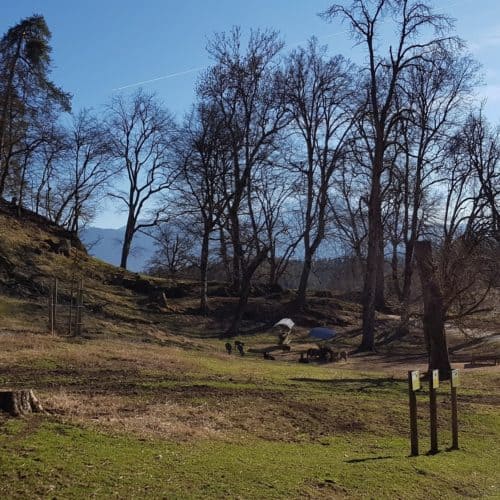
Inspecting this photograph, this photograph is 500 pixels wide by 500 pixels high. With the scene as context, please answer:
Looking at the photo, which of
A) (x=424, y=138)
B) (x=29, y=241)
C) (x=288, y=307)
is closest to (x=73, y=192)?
(x=29, y=241)

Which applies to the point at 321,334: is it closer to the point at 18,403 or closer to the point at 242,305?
the point at 242,305

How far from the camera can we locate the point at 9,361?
13781mm

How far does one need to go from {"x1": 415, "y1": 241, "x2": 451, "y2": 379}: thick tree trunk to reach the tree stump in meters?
12.7

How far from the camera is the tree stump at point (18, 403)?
7.52m

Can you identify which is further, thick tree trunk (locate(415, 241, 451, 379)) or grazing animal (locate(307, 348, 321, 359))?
grazing animal (locate(307, 348, 321, 359))

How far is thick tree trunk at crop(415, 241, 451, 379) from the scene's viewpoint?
1794cm

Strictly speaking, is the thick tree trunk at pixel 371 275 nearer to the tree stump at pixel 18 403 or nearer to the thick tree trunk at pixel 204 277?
the thick tree trunk at pixel 204 277

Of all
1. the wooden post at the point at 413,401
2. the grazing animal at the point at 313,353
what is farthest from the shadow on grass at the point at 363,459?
the grazing animal at the point at 313,353

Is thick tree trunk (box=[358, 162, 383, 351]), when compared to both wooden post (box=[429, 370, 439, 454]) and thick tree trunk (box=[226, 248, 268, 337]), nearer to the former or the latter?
thick tree trunk (box=[226, 248, 268, 337])

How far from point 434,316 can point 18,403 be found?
13197mm

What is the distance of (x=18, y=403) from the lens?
7.65 m

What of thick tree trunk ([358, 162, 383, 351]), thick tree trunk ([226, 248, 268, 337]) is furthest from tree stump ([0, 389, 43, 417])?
thick tree trunk ([226, 248, 268, 337])

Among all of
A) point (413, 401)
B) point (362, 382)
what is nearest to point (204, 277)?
point (362, 382)

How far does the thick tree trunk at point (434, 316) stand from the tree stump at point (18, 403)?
12719 mm
